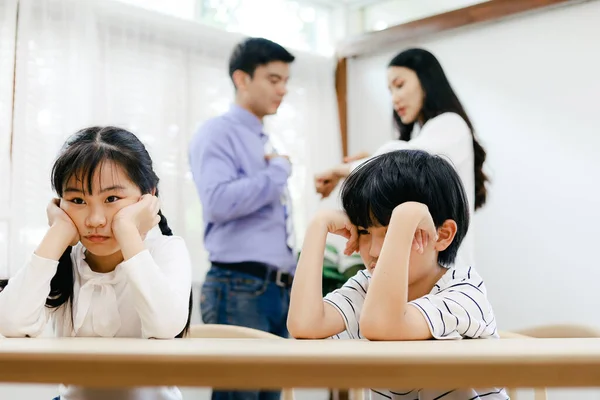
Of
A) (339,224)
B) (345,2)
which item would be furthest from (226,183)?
(345,2)

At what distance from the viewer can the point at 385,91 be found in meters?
3.68

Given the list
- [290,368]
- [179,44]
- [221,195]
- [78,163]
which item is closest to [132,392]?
[78,163]

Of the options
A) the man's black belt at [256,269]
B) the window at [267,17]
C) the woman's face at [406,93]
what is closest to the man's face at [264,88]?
the woman's face at [406,93]

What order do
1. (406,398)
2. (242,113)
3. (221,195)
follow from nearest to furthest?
(406,398)
(221,195)
(242,113)

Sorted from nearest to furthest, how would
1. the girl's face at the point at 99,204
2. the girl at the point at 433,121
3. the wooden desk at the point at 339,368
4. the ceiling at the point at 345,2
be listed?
1. the wooden desk at the point at 339,368
2. the girl's face at the point at 99,204
3. the girl at the point at 433,121
4. the ceiling at the point at 345,2

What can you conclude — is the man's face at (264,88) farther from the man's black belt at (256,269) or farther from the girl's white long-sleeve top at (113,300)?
the girl's white long-sleeve top at (113,300)

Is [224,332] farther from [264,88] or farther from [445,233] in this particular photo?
[264,88]

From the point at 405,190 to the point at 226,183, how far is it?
1.11m

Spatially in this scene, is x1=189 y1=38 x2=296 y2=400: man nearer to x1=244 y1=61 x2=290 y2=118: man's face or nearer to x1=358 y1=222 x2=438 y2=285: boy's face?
x1=244 y1=61 x2=290 y2=118: man's face

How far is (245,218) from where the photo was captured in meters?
2.25

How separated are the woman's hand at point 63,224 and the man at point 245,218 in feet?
3.06

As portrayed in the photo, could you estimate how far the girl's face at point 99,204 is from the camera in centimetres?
121

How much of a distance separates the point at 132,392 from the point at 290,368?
678 millimetres

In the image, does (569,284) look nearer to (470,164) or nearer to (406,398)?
(470,164)
